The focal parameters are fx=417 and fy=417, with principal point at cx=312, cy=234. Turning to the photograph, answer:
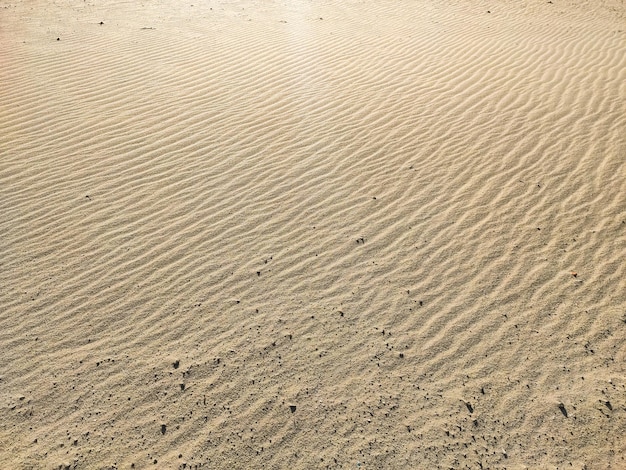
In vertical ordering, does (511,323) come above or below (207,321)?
above

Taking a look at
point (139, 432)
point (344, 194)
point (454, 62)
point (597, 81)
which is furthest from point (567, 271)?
point (454, 62)

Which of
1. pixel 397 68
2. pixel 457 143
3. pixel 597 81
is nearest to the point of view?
pixel 457 143

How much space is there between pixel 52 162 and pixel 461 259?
16.1 ft

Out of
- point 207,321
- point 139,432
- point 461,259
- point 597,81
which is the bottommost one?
point 139,432

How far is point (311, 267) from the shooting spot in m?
3.88

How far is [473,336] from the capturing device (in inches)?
130

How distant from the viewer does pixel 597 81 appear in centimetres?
712

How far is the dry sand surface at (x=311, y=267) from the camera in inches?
109

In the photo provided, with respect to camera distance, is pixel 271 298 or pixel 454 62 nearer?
pixel 271 298

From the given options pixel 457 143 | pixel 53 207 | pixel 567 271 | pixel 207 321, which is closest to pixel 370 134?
pixel 457 143

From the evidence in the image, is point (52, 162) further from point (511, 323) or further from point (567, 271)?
point (567, 271)

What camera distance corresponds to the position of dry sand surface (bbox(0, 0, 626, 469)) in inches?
109

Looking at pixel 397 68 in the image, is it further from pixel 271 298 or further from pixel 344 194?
pixel 271 298

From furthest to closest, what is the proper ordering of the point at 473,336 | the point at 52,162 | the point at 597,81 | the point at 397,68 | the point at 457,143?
the point at 397,68 → the point at 597,81 → the point at 457,143 → the point at 52,162 → the point at 473,336
